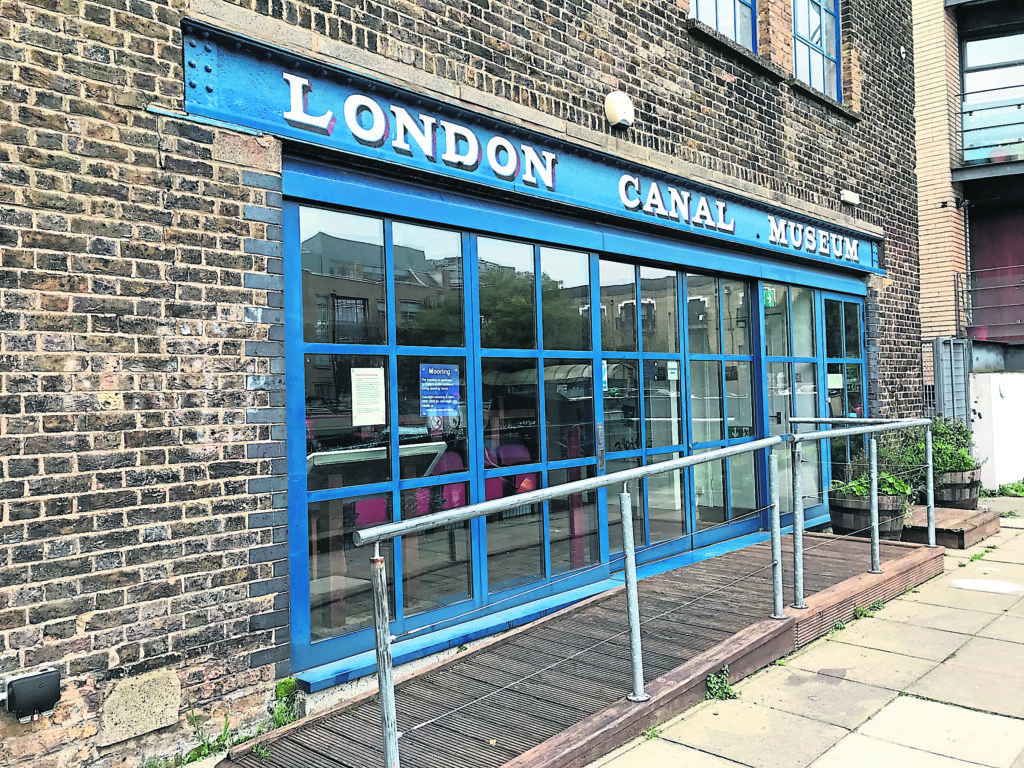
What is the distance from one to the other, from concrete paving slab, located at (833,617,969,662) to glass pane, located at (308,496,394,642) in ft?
9.76

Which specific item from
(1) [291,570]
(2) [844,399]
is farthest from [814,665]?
(2) [844,399]

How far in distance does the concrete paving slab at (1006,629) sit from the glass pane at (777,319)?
347 centimetres

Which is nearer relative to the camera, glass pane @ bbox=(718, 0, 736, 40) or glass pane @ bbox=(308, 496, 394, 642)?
glass pane @ bbox=(308, 496, 394, 642)

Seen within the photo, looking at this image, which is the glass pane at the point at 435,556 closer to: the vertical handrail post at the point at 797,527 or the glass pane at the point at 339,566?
the glass pane at the point at 339,566

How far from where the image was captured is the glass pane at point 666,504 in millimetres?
6582

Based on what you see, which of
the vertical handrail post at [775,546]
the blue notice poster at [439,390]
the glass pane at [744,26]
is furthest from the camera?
the glass pane at [744,26]

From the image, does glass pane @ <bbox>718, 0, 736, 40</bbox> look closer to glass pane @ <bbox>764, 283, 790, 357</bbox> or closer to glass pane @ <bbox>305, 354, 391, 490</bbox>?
glass pane @ <bbox>764, 283, 790, 357</bbox>

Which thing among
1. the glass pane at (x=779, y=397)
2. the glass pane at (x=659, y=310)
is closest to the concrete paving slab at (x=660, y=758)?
the glass pane at (x=659, y=310)

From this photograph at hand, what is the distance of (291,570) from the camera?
154 inches

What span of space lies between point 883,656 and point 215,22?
4.95m

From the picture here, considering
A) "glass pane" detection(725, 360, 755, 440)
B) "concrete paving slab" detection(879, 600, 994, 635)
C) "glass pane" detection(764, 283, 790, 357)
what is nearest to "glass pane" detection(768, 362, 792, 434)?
"glass pane" detection(764, 283, 790, 357)

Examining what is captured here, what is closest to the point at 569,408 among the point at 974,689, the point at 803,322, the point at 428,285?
the point at 428,285

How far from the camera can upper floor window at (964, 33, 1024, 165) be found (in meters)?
14.0

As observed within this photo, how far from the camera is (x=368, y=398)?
14.3 feet
